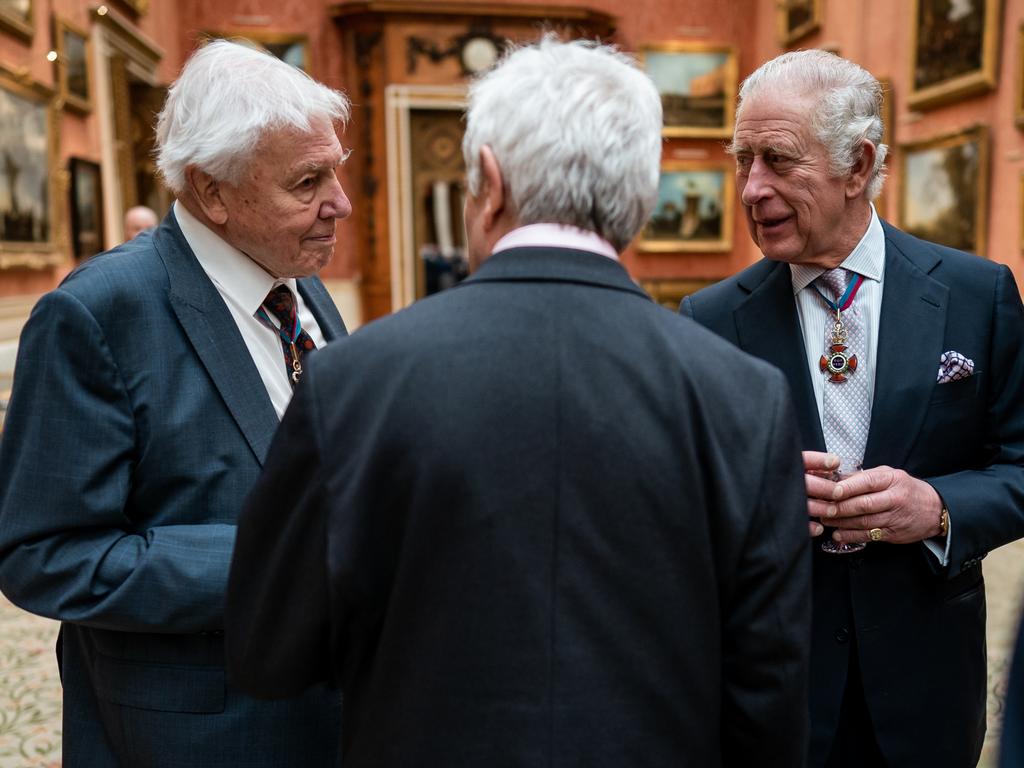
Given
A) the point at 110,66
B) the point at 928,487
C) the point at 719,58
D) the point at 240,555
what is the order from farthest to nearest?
the point at 719,58, the point at 110,66, the point at 928,487, the point at 240,555

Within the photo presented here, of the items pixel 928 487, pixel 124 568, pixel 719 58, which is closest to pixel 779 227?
pixel 928 487

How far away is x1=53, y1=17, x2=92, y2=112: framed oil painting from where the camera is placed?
356 inches

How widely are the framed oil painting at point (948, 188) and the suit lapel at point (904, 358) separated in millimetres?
7207

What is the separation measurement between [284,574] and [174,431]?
614 millimetres

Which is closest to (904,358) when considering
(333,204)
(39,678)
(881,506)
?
(881,506)

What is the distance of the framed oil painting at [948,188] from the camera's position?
922 centimetres

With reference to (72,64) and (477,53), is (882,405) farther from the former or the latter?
(477,53)

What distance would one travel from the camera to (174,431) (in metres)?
1.94

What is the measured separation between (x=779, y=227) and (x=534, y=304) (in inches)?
46.1

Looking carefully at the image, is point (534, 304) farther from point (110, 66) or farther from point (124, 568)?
point (110, 66)

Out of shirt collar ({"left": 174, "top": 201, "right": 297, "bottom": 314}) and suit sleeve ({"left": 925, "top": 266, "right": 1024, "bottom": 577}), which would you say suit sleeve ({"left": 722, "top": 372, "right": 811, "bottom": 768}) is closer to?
suit sleeve ({"left": 925, "top": 266, "right": 1024, "bottom": 577})

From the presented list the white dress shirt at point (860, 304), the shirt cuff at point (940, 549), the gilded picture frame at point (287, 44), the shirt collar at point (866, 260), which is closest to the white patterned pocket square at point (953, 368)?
the white dress shirt at point (860, 304)

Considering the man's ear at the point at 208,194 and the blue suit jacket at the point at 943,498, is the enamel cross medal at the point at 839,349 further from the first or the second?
the man's ear at the point at 208,194

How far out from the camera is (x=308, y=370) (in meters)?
1.40
